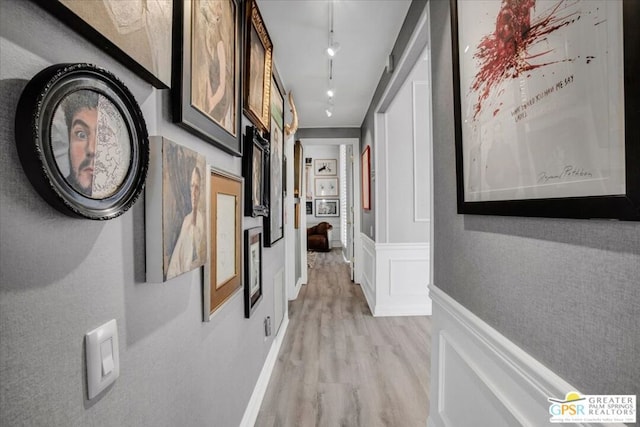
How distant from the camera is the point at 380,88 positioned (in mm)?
3203

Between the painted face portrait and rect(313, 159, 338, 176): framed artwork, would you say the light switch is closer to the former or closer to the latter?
the painted face portrait

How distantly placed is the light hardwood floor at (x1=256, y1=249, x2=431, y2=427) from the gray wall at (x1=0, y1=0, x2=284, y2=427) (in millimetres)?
1174

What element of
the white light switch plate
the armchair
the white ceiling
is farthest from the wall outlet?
the armchair

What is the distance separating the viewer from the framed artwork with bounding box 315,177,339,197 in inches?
357

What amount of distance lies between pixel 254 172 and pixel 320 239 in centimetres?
649

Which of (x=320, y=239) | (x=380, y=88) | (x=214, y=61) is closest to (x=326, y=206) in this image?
(x=320, y=239)

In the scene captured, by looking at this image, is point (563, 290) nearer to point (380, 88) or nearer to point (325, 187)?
point (380, 88)

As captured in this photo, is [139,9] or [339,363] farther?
[339,363]

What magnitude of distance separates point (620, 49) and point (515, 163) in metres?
0.37

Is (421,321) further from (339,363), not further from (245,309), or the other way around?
(245,309)

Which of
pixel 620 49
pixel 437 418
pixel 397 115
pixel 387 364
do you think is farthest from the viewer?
pixel 397 115

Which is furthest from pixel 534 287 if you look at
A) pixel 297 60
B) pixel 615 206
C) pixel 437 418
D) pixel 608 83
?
pixel 297 60

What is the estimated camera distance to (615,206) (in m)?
0.58
